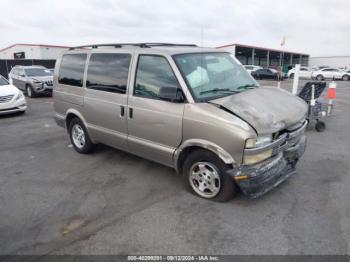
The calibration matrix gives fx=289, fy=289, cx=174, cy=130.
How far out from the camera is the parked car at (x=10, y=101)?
9883mm

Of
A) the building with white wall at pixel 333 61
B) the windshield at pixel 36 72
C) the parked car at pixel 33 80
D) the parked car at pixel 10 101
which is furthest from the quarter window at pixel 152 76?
the building with white wall at pixel 333 61

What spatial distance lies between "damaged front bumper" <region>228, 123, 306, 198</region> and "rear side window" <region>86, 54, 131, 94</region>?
7.44 feet

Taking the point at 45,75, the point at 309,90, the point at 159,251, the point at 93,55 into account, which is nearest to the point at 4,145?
the point at 93,55

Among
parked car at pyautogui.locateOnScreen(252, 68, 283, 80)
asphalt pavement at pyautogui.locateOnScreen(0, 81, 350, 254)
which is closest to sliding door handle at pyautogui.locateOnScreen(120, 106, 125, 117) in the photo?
asphalt pavement at pyautogui.locateOnScreen(0, 81, 350, 254)

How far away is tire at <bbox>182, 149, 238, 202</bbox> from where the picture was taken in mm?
3686

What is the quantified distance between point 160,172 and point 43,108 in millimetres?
8903

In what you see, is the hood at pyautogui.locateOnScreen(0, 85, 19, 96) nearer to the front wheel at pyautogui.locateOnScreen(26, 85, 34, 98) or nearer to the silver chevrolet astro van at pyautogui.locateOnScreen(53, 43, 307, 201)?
the front wheel at pyautogui.locateOnScreen(26, 85, 34, 98)

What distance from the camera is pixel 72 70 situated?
5633mm

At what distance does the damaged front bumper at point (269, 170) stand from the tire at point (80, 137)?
129 inches

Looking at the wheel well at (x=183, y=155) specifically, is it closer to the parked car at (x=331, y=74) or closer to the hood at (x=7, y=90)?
the hood at (x=7, y=90)

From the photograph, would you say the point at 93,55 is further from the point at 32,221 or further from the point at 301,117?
the point at 301,117

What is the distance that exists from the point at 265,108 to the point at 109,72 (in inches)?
102

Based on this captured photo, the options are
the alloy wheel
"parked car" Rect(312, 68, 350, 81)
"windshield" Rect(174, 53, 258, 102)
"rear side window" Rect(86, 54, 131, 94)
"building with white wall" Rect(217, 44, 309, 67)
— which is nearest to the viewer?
the alloy wheel

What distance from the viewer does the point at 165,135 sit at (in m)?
4.11
